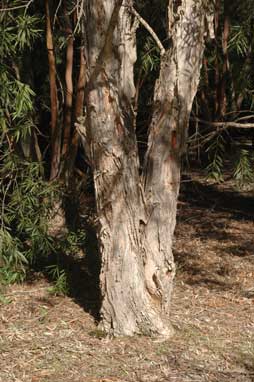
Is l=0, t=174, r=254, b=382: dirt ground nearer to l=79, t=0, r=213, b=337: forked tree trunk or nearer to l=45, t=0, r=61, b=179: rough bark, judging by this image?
l=79, t=0, r=213, b=337: forked tree trunk

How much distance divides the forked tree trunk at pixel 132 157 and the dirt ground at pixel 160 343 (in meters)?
0.27

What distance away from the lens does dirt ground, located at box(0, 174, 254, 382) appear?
17.8ft

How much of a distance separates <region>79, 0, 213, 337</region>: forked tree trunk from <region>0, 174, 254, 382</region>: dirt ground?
0.27 m

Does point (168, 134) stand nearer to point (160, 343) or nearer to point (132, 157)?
point (132, 157)

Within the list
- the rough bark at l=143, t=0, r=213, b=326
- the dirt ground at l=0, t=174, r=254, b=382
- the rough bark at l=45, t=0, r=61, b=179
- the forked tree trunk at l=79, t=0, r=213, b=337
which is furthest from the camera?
the rough bark at l=45, t=0, r=61, b=179

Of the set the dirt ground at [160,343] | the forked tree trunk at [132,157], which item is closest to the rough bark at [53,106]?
the dirt ground at [160,343]

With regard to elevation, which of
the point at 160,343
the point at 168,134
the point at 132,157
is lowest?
the point at 160,343

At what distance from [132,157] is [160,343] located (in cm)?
139

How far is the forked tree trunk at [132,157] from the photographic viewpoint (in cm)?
561

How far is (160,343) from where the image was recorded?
583 cm

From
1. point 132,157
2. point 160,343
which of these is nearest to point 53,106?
point 132,157

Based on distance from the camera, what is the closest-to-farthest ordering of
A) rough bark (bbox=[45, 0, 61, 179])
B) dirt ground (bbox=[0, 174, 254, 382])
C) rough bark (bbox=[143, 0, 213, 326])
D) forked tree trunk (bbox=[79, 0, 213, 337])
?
dirt ground (bbox=[0, 174, 254, 382]) < forked tree trunk (bbox=[79, 0, 213, 337]) < rough bark (bbox=[143, 0, 213, 326]) < rough bark (bbox=[45, 0, 61, 179])

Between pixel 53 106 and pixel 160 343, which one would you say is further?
pixel 53 106

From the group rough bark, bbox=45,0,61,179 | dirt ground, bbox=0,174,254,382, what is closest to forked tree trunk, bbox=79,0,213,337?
dirt ground, bbox=0,174,254,382
